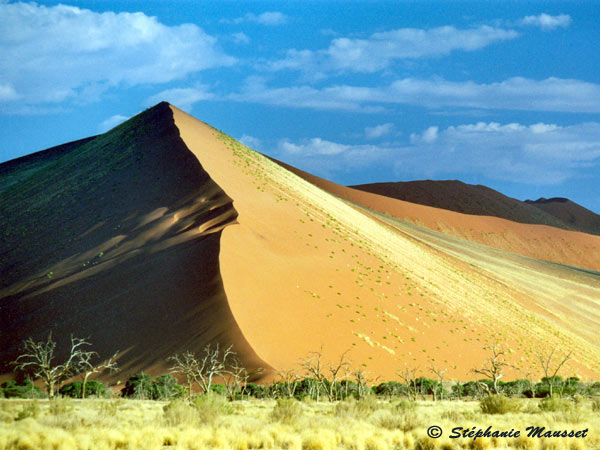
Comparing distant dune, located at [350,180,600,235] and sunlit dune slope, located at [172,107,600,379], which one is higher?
distant dune, located at [350,180,600,235]

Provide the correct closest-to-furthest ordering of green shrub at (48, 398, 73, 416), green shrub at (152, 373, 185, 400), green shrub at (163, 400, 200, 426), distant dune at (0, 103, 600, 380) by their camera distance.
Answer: green shrub at (163, 400, 200, 426) → green shrub at (48, 398, 73, 416) → green shrub at (152, 373, 185, 400) → distant dune at (0, 103, 600, 380)

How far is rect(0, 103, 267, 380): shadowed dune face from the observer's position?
103 ft

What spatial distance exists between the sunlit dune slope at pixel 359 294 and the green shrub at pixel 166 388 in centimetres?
409

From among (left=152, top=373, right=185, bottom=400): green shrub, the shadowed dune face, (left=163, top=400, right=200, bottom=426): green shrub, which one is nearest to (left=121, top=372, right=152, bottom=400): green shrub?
(left=152, top=373, right=185, bottom=400): green shrub

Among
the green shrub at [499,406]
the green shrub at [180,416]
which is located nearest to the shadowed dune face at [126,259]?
the green shrub at [499,406]

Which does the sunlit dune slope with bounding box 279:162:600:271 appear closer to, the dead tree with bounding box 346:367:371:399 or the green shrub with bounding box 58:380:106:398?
the dead tree with bounding box 346:367:371:399

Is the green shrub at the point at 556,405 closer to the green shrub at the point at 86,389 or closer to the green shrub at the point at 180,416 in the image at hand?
the green shrub at the point at 180,416

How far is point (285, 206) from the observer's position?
158 feet

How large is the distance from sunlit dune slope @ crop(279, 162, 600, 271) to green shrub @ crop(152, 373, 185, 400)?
71.6 metres

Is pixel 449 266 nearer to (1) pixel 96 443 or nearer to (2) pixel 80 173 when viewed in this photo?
(2) pixel 80 173

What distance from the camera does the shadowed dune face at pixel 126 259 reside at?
31344 millimetres

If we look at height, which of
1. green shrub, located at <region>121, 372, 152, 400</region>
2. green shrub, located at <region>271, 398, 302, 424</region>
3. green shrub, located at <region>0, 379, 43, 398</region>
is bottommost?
green shrub, located at <region>0, 379, 43, 398</region>

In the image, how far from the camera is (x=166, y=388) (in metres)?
26.3

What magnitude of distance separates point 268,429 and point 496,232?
313ft
